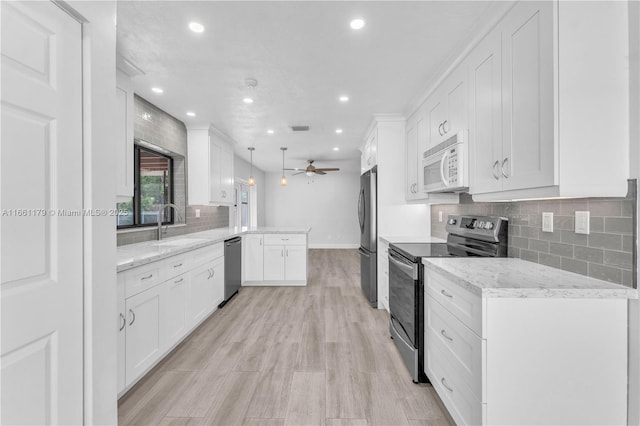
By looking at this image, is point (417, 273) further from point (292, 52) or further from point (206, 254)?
point (206, 254)

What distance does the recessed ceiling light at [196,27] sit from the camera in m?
1.88

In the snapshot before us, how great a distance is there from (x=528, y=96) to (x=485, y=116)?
40cm

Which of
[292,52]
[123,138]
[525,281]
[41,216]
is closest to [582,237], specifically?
[525,281]

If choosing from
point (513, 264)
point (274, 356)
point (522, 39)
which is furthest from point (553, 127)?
point (274, 356)

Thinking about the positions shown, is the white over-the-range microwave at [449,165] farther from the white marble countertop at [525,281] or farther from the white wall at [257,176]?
the white wall at [257,176]

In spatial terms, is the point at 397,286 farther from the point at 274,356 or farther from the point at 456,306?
the point at 274,356

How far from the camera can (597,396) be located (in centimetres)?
A: 126

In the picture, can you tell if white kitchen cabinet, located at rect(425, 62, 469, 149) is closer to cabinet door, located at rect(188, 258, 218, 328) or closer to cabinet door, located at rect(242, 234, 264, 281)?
Result: cabinet door, located at rect(188, 258, 218, 328)

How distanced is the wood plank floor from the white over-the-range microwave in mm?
1464

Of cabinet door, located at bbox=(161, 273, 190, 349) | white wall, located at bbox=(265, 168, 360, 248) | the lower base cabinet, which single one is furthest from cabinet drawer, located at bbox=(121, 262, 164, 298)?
white wall, located at bbox=(265, 168, 360, 248)

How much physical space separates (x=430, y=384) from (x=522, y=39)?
2187mm

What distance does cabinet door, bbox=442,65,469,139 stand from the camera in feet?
6.88

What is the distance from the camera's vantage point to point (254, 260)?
4676 mm

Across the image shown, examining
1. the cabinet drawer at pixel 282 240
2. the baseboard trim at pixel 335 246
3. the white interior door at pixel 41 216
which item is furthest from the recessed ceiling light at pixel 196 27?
the baseboard trim at pixel 335 246
